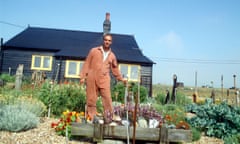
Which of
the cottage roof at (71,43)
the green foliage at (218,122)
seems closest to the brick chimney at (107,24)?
the cottage roof at (71,43)

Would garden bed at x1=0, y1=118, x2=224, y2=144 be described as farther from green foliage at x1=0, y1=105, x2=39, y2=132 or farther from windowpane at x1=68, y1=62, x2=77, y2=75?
windowpane at x1=68, y1=62, x2=77, y2=75

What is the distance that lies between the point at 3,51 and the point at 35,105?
53.4ft

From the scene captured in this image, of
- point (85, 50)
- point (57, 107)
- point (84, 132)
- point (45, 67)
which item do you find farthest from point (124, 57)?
point (84, 132)

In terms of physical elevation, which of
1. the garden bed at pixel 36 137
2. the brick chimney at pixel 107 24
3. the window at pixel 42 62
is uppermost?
the brick chimney at pixel 107 24

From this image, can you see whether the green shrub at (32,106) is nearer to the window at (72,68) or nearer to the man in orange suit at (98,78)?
the man in orange suit at (98,78)

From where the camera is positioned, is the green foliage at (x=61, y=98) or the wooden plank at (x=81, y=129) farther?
the green foliage at (x=61, y=98)

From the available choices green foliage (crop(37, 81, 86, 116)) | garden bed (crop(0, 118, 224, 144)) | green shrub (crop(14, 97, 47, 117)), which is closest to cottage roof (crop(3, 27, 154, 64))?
green foliage (crop(37, 81, 86, 116))

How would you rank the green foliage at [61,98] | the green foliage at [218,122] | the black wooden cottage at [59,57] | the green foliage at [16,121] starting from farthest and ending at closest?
the black wooden cottage at [59,57]
the green foliage at [61,98]
the green foliage at [218,122]
the green foliage at [16,121]

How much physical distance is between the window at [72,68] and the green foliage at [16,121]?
14271 millimetres

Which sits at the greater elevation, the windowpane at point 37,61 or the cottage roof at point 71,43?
the cottage roof at point 71,43

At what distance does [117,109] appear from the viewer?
6250mm

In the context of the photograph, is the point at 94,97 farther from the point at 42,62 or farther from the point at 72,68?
the point at 42,62

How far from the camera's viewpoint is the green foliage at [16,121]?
5.65m

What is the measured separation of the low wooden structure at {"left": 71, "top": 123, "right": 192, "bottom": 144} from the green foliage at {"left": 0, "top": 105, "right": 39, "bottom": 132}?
4.95 feet
